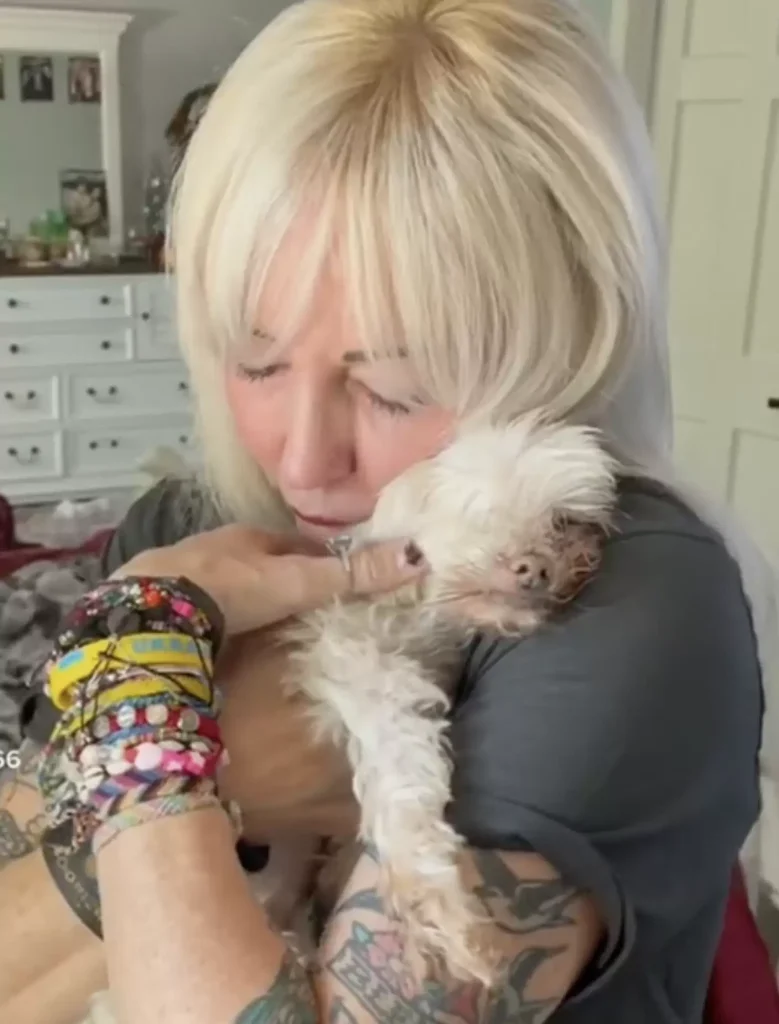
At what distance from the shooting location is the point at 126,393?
15.4 ft

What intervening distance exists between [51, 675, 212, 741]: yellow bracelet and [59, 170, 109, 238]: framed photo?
13.9 feet

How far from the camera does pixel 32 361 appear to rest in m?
4.50

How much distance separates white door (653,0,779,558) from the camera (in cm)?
312

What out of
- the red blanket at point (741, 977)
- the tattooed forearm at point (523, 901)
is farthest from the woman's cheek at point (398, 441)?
the red blanket at point (741, 977)

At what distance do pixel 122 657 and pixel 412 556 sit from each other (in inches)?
11.4

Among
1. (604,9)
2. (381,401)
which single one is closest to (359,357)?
(381,401)

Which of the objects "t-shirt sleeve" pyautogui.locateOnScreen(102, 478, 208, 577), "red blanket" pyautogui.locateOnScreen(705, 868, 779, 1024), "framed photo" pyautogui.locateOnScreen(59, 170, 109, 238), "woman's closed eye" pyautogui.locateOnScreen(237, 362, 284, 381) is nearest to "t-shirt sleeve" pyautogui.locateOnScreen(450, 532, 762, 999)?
"woman's closed eye" pyautogui.locateOnScreen(237, 362, 284, 381)

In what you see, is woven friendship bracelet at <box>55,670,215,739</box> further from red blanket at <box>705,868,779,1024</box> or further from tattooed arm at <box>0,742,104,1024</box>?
red blanket at <box>705,868,779,1024</box>

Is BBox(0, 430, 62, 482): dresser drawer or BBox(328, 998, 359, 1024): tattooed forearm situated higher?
BBox(328, 998, 359, 1024): tattooed forearm

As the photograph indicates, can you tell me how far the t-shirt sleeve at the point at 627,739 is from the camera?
71 centimetres

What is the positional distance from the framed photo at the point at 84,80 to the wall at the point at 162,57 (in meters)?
0.13

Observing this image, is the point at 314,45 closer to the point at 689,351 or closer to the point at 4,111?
the point at 689,351

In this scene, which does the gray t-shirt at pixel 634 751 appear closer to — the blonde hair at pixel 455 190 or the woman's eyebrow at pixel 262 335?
the blonde hair at pixel 455 190

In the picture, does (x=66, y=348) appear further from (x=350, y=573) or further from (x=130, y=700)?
(x=130, y=700)
